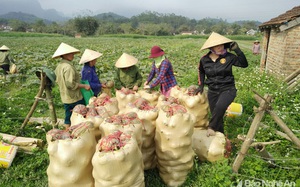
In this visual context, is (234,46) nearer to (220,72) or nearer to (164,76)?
(220,72)

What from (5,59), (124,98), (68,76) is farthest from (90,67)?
(5,59)

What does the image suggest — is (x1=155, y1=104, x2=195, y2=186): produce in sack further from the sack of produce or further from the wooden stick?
the wooden stick

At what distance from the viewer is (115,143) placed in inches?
96.7

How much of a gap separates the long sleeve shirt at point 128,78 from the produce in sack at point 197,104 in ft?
4.62

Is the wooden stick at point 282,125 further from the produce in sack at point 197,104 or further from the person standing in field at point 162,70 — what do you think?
the person standing in field at point 162,70

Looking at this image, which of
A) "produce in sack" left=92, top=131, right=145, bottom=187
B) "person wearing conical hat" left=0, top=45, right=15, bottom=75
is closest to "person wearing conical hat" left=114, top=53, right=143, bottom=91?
"produce in sack" left=92, top=131, right=145, bottom=187

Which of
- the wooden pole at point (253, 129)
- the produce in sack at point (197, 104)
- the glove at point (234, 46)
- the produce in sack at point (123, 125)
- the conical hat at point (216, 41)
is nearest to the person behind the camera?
the wooden pole at point (253, 129)

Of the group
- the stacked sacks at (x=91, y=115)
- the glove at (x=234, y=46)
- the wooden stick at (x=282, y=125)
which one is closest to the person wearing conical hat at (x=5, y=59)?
the stacked sacks at (x=91, y=115)

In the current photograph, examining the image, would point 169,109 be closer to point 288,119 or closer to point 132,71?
point 132,71

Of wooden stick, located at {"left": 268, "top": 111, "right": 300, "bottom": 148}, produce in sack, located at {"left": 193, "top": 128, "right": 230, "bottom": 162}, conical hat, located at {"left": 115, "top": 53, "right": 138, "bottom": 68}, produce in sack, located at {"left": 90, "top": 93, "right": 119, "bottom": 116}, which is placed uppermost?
conical hat, located at {"left": 115, "top": 53, "right": 138, "bottom": 68}

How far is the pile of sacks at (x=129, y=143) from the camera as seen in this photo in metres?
2.46

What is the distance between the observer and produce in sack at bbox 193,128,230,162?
3523mm

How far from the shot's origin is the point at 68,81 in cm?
441

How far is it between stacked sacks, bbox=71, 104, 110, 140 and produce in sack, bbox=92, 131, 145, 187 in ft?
2.09
